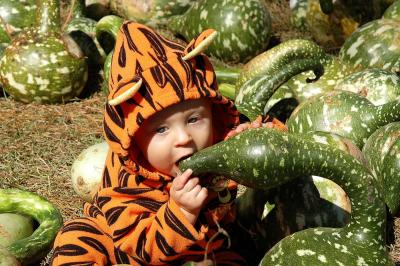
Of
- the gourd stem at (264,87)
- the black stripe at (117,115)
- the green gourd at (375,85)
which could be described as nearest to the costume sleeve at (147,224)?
the black stripe at (117,115)

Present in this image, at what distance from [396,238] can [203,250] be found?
100 centimetres

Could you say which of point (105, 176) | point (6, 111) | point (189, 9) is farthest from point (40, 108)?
point (105, 176)

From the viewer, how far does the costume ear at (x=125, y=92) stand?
2.26 m

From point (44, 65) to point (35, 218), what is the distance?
1677 mm

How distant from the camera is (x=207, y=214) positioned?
248 cm

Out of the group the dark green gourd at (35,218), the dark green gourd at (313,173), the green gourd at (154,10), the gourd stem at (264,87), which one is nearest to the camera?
the dark green gourd at (313,173)

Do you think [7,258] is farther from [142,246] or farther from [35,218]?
[142,246]

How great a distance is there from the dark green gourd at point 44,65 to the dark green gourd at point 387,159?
2278mm

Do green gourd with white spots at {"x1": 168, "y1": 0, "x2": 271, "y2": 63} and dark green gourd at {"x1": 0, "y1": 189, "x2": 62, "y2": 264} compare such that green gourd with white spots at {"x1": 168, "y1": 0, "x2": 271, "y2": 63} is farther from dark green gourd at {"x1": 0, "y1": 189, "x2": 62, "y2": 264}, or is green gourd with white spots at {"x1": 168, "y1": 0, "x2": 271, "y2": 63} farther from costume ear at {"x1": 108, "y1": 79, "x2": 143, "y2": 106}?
costume ear at {"x1": 108, "y1": 79, "x2": 143, "y2": 106}

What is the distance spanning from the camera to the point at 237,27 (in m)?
5.30

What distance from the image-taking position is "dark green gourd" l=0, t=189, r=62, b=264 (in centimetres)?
290

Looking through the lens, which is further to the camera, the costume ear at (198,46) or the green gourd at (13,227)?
the green gourd at (13,227)

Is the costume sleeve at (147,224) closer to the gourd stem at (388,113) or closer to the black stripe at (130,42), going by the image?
the black stripe at (130,42)

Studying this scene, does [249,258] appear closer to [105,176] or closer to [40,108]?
[105,176]
